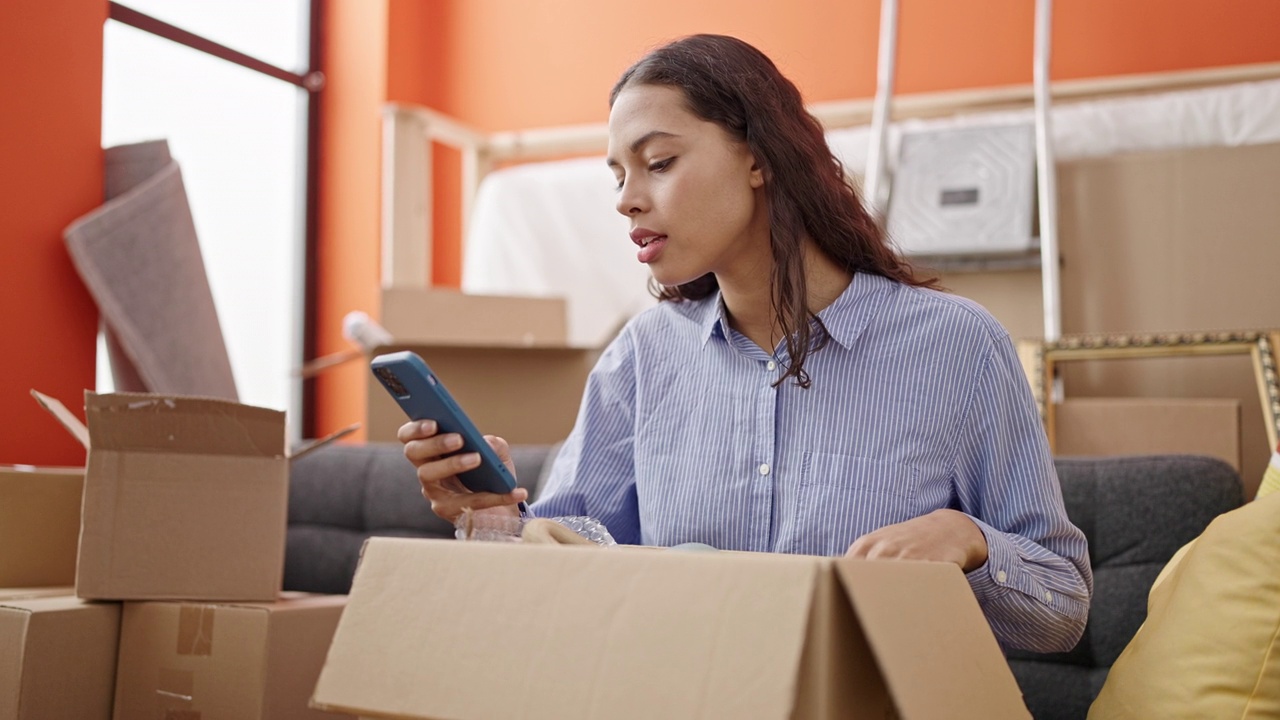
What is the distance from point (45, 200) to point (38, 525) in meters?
0.88

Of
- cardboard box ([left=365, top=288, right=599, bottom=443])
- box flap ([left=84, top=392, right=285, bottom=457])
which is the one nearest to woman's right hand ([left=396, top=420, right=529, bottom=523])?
box flap ([left=84, top=392, right=285, bottom=457])

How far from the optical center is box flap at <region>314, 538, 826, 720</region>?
70 cm

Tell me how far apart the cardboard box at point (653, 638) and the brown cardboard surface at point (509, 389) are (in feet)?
4.98

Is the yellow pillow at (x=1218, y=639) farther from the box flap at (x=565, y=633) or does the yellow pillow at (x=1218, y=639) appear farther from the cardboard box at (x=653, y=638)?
the box flap at (x=565, y=633)

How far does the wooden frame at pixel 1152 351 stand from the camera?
2176 millimetres

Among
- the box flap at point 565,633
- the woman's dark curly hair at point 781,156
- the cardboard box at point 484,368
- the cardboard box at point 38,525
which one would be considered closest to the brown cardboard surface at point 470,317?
the cardboard box at point 484,368

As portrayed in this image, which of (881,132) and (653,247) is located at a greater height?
(881,132)

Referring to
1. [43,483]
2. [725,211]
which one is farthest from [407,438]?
[43,483]

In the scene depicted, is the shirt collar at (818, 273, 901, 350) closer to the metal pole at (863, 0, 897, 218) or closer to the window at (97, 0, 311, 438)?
the metal pole at (863, 0, 897, 218)

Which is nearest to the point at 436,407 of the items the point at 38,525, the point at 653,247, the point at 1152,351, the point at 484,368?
the point at 653,247

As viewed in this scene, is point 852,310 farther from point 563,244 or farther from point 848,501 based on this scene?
point 563,244

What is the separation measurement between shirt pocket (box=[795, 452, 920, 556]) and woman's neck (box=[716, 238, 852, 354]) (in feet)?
0.55

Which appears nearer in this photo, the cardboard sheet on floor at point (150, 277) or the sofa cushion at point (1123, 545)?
the sofa cushion at point (1123, 545)

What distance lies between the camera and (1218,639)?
40.6 inches
